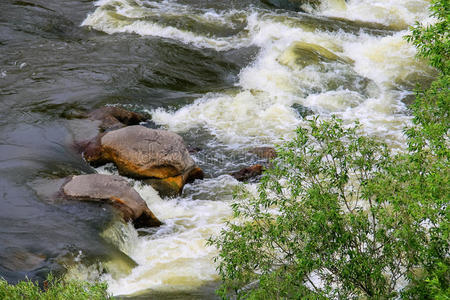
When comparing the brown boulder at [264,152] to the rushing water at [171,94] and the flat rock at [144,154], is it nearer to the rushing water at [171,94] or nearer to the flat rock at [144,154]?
the rushing water at [171,94]

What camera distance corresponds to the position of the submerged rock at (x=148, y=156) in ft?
42.4

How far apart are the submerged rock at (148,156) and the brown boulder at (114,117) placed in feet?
3.84

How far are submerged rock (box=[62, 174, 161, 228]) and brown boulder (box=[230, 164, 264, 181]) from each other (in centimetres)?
282

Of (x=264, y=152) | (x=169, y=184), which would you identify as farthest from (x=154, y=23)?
(x=169, y=184)

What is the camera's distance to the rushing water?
33.2ft

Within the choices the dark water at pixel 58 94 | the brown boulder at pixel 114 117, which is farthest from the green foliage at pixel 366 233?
the brown boulder at pixel 114 117

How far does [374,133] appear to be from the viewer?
15766 millimetres

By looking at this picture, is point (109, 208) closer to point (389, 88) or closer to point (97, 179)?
point (97, 179)

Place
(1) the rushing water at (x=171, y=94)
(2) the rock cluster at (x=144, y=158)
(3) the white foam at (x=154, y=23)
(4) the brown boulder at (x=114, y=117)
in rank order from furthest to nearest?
(3) the white foam at (x=154, y=23) < (4) the brown boulder at (x=114, y=117) < (2) the rock cluster at (x=144, y=158) < (1) the rushing water at (x=171, y=94)

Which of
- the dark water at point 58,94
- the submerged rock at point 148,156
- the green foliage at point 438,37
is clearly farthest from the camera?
the submerged rock at point 148,156

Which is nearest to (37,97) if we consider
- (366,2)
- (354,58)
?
(354,58)

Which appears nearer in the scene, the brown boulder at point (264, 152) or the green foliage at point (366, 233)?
the green foliage at point (366, 233)

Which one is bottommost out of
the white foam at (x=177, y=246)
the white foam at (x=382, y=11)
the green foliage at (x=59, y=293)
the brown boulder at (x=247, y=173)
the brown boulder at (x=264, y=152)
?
the white foam at (x=177, y=246)

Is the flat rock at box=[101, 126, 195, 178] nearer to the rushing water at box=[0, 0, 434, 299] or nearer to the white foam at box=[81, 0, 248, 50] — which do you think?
the rushing water at box=[0, 0, 434, 299]
